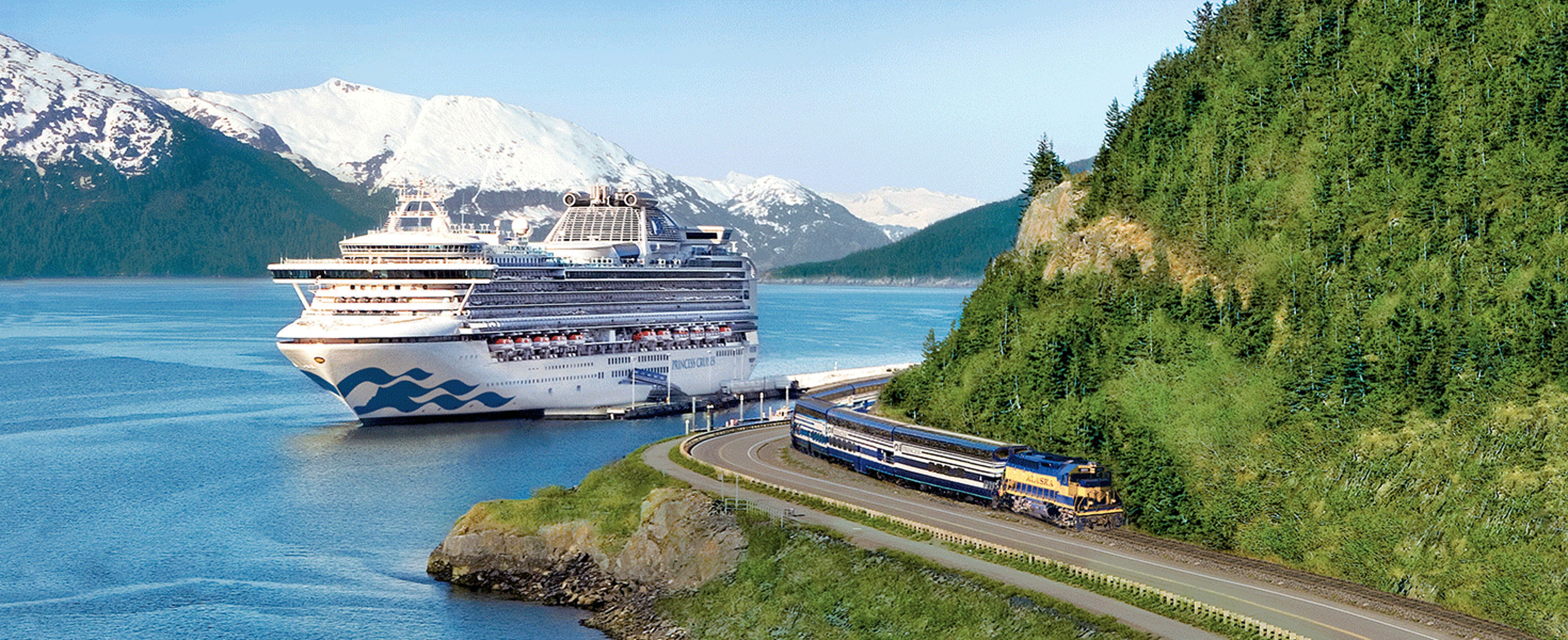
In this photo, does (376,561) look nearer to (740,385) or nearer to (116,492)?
(116,492)

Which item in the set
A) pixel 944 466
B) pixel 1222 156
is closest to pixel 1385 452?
pixel 944 466

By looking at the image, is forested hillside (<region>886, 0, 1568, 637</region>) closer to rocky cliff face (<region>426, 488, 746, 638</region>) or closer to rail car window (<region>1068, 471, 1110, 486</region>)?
rail car window (<region>1068, 471, 1110, 486</region>)

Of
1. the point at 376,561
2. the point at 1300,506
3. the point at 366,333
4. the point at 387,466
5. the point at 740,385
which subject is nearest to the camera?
the point at 1300,506

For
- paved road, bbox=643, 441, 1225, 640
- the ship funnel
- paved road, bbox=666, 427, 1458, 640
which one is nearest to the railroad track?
paved road, bbox=666, 427, 1458, 640

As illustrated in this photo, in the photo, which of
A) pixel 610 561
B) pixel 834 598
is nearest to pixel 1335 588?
pixel 834 598

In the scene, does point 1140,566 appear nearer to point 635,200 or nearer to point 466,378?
point 466,378

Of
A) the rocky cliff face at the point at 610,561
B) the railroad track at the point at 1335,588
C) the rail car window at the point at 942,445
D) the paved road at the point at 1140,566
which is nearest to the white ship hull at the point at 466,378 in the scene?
the paved road at the point at 1140,566
